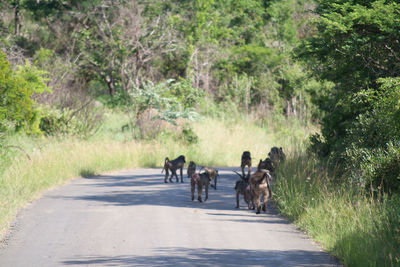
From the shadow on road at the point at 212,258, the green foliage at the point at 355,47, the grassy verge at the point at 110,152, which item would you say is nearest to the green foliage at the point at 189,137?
the grassy verge at the point at 110,152

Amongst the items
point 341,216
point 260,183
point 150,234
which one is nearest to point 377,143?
point 260,183

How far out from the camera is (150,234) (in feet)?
35.7

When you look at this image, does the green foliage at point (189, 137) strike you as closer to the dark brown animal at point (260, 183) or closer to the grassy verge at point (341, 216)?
the grassy verge at point (341, 216)

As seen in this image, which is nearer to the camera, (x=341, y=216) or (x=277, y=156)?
(x=341, y=216)

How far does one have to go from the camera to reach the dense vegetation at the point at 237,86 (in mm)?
12117

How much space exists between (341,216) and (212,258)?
111 inches

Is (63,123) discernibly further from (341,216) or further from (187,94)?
(341,216)

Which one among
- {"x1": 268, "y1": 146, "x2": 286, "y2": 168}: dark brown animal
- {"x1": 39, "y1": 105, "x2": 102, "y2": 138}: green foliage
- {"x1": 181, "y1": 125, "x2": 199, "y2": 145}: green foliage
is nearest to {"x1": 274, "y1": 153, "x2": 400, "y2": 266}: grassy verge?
{"x1": 268, "y1": 146, "x2": 286, "y2": 168}: dark brown animal

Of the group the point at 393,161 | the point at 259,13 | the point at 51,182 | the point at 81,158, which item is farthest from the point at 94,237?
the point at 259,13

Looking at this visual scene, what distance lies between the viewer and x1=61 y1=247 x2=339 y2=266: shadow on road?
28.5 feet

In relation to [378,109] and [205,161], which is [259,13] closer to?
[205,161]

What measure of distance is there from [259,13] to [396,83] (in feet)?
149

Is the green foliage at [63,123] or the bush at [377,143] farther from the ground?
the green foliage at [63,123]

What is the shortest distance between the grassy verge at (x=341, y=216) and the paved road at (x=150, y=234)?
0.97 ft
